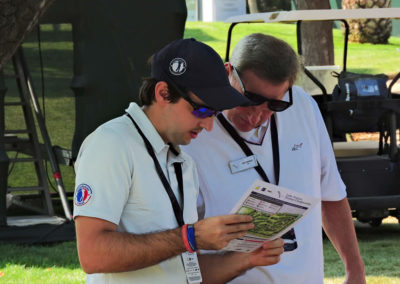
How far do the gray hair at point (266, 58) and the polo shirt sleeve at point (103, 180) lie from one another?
2.72 feet

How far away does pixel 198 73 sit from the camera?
2.48 metres

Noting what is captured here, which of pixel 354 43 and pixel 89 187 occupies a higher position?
pixel 89 187

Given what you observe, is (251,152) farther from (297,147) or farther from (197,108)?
(197,108)

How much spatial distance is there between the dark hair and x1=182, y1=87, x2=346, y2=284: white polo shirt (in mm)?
523

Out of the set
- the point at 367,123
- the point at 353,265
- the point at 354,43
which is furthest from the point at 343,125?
the point at 354,43

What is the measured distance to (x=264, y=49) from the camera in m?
3.05

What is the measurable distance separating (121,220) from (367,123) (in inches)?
238

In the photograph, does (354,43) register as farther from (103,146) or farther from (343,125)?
(103,146)

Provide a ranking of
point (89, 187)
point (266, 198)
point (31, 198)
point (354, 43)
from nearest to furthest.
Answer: point (89, 187), point (266, 198), point (31, 198), point (354, 43)

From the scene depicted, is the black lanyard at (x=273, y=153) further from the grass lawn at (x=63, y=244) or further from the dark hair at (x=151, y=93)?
the grass lawn at (x=63, y=244)

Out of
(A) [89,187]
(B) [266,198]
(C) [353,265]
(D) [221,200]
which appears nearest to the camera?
(A) [89,187]

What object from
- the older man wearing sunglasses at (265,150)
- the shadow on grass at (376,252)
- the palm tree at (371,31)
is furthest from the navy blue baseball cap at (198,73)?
the palm tree at (371,31)

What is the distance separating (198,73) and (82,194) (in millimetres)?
461

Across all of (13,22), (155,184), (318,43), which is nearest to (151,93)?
(155,184)
